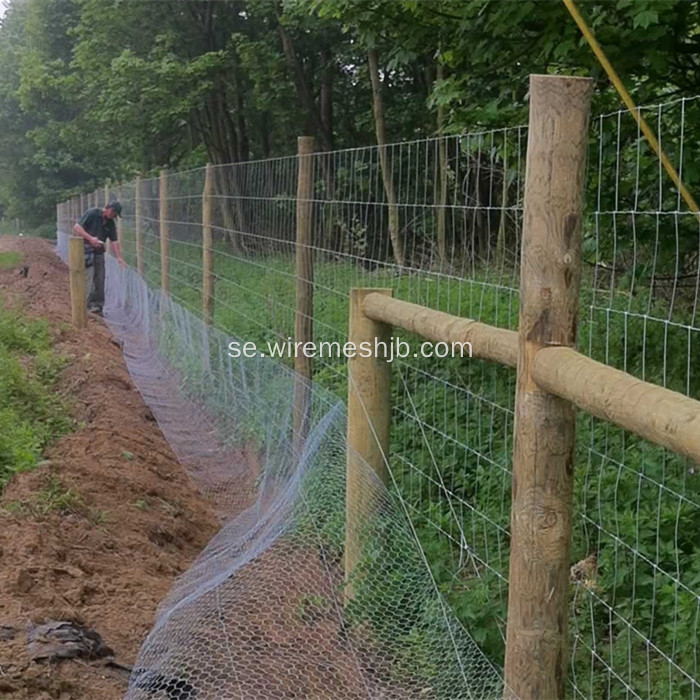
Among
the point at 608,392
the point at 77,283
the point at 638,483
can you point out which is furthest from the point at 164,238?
the point at 608,392

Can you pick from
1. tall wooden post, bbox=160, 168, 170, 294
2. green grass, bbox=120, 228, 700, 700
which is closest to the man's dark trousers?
tall wooden post, bbox=160, 168, 170, 294

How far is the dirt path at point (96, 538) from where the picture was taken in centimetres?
344

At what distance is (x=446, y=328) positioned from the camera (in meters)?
3.20

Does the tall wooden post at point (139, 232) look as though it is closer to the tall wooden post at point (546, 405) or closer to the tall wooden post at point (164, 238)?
the tall wooden post at point (164, 238)

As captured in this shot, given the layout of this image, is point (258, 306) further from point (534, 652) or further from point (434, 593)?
point (534, 652)

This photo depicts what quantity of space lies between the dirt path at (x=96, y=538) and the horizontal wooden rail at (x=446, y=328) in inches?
67.0

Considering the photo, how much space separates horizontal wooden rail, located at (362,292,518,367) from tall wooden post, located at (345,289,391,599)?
3.1 inches

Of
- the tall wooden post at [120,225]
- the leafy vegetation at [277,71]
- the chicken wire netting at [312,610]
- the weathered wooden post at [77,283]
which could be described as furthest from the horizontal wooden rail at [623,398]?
the tall wooden post at [120,225]

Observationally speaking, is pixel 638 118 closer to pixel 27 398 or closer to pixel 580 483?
pixel 580 483

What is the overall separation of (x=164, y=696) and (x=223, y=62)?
2091cm

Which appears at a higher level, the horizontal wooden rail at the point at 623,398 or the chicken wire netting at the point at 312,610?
the horizontal wooden rail at the point at 623,398

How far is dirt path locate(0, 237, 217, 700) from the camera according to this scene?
344cm

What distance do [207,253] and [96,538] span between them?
4042 millimetres

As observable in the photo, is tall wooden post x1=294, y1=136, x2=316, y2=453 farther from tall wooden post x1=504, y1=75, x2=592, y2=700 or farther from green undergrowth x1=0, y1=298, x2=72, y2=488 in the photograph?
tall wooden post x1=504, y1=75, x2=592, y2=700
